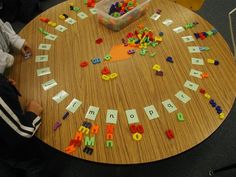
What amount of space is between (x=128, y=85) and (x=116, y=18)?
1.45 feet

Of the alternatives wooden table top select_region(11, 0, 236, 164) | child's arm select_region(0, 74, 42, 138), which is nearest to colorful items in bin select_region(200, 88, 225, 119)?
wooden table top select_region(11, 0, 236, 164)

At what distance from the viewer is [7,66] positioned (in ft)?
3.96

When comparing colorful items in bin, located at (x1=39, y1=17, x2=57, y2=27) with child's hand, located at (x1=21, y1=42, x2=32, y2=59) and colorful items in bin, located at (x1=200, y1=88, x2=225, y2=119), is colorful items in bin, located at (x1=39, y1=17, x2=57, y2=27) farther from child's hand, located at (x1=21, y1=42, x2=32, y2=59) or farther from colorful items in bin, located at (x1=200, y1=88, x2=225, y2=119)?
colorful items in bin, located at (x1=200, y1=88, x2=225, y2=119)

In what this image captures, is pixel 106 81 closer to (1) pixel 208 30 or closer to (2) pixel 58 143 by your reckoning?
(2) pixel 58 143

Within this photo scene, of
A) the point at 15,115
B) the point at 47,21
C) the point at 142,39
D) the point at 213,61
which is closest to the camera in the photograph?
the point at 15,115

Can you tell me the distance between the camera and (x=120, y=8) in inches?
57.4

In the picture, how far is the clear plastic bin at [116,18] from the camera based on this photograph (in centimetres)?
139

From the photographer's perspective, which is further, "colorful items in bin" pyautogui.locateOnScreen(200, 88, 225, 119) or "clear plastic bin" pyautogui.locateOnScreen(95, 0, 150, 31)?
"clear plastic bin" pyautogui.locateOnScreen(95, 0, 150, 31)

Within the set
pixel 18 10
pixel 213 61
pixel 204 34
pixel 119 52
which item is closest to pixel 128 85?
pixel 119 52

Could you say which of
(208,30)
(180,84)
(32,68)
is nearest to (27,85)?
(32,68)

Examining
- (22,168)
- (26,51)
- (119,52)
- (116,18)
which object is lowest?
(22,168)

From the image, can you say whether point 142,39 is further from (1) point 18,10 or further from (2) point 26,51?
(1) point 18,10

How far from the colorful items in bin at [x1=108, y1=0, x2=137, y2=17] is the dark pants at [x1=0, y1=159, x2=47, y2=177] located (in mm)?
910

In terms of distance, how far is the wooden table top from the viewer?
95cm
